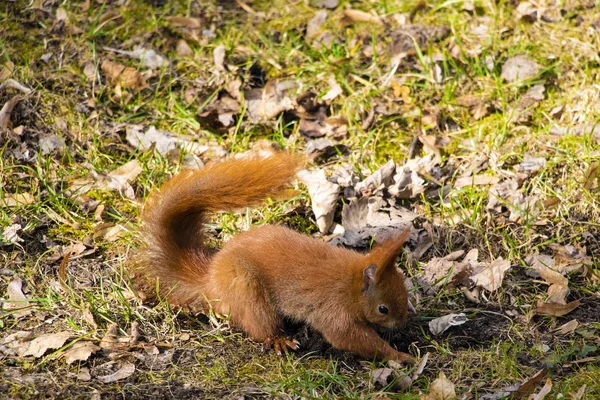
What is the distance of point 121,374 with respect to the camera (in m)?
2.84

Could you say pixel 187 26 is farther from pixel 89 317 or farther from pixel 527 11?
pixel 89 317

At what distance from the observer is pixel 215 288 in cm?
308

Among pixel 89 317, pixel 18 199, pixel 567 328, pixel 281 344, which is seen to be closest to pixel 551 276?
pixel 567 328

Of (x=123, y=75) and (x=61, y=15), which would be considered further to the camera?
(x=61, y=15)

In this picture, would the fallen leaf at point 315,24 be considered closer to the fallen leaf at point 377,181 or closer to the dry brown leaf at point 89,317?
the fallen leaf at point 377,181

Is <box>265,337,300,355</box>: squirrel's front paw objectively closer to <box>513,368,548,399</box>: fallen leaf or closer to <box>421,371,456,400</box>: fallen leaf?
<box>421,371,456,400</box>: fallen leaf

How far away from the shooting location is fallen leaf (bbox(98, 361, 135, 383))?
2.81 metres

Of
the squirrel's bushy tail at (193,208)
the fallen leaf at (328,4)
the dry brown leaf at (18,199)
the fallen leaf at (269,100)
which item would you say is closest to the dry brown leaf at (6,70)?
the dry brown leaf at (18,199)

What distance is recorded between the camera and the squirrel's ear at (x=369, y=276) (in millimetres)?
2982

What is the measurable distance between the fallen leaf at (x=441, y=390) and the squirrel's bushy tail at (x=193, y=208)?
97cm

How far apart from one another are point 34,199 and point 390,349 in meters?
1.96

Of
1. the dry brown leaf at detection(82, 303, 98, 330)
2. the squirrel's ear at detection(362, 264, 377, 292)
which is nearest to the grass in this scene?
the dry brown leaf at detection(82, 303, 98, 330)

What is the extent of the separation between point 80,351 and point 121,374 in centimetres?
21

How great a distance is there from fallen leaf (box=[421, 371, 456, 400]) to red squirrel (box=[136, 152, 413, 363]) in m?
0.26
